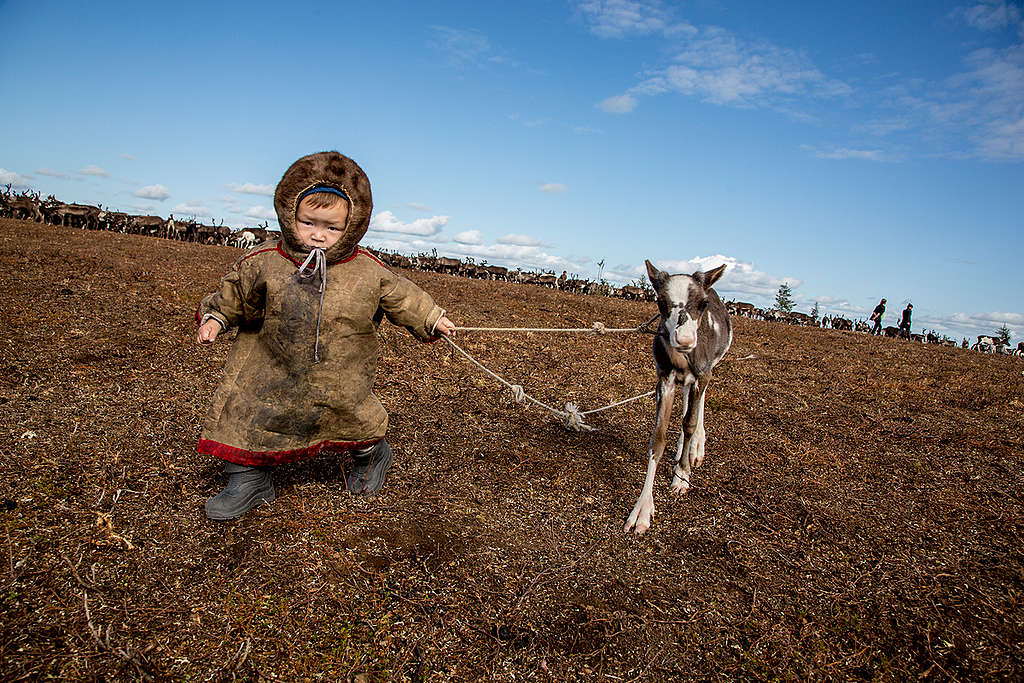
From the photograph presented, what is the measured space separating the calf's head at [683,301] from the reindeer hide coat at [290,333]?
219 centimetres

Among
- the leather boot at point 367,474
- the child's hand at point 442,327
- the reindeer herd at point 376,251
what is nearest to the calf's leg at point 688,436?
the child's hand at point 442,327

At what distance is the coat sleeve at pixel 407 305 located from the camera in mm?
4125

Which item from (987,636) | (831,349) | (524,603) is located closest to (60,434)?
(524,603)

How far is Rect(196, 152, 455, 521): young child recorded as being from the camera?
379cm

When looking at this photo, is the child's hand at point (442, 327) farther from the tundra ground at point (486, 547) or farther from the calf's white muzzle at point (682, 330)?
the calf's white muzzle at point (682, 330)

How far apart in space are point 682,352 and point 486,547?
2.23 m

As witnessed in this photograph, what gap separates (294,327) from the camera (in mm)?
3801

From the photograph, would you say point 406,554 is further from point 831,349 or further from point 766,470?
point 831,349

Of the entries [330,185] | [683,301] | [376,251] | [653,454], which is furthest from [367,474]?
[376,251]

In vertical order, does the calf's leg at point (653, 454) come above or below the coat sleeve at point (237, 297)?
below

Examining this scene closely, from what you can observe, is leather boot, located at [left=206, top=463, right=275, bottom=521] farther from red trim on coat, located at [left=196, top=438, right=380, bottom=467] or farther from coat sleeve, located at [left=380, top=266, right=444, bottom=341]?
coat sleeve, located at [left=380, top=266, right=444, bottom=341]

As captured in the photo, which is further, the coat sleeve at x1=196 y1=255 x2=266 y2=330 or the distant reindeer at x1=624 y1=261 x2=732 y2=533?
the distant reindeer at x1=624 y1=261 x2=732 y2=533

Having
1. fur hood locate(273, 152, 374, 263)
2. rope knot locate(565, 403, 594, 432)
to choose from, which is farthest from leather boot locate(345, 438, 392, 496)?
rope knot locate(565, 403, 594, 432)

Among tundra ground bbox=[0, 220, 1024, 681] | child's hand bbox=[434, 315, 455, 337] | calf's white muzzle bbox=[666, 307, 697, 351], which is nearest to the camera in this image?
tundra ground bbox=[0, 220, 1024, 681]
